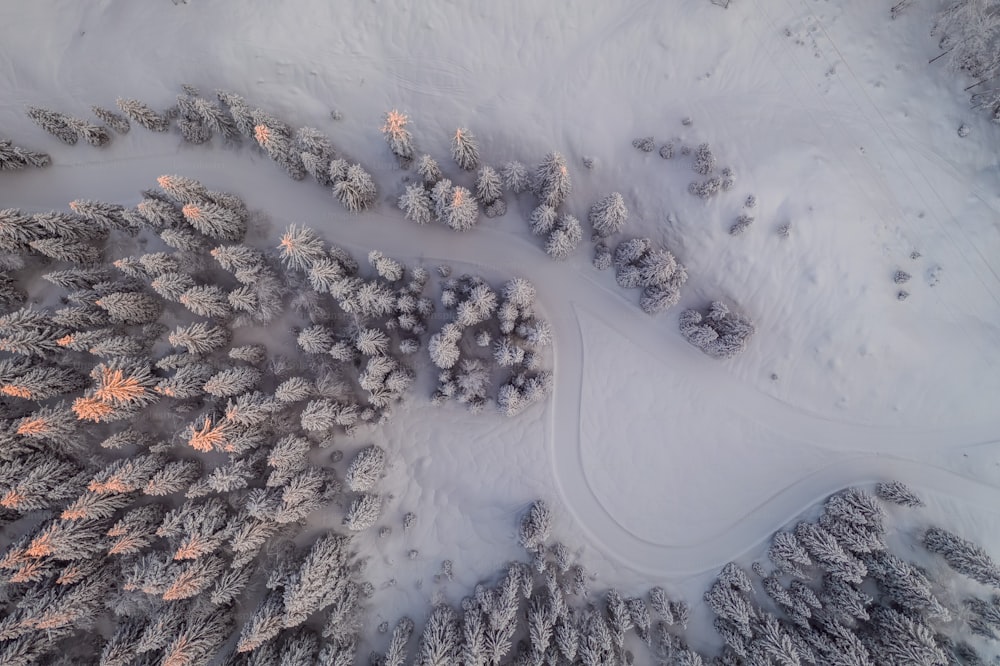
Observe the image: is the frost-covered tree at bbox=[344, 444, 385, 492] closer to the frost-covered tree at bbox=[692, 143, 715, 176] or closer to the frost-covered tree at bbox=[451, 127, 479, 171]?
the frost-covered tree at bbox=[451, 127, 479, 171]

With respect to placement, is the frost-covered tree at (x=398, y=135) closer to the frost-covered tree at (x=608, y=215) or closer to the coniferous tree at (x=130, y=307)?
the frost-covered tree at (x=608, y=215)

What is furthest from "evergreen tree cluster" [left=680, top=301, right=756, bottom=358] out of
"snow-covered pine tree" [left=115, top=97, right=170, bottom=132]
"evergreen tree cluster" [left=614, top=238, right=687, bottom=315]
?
"snow-covered pine tree" [left=115, top=97, right=170, bottom=132]

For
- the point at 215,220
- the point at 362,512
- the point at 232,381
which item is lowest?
the point at 362,512

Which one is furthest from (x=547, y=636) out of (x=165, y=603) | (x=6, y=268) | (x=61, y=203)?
(x=61, y=203)

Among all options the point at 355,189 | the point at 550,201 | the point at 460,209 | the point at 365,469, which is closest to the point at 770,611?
the point at 365,469

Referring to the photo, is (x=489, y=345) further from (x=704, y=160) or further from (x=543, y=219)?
(x=704, y=160)

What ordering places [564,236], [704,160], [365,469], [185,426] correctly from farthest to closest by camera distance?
[704,160] → [185,426] → [564,236] → [365,469]

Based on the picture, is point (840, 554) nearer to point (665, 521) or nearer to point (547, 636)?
point (665, 521)
